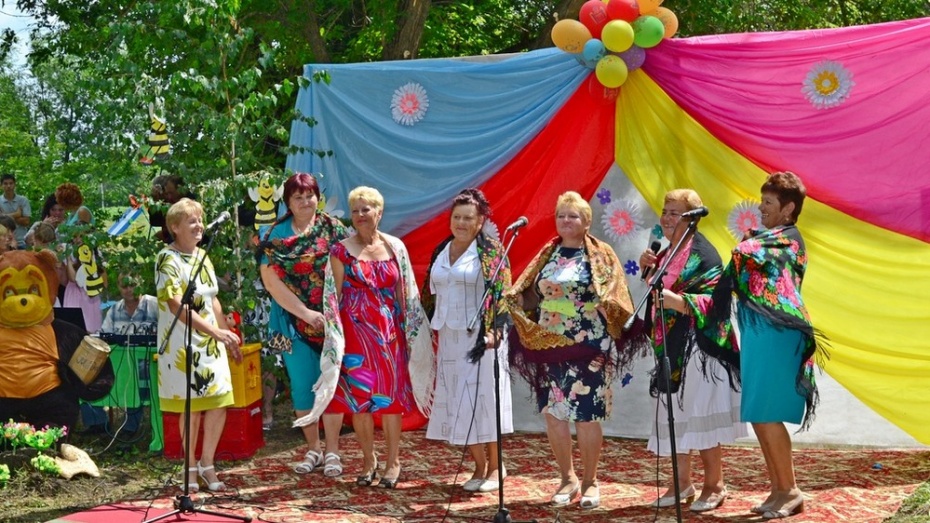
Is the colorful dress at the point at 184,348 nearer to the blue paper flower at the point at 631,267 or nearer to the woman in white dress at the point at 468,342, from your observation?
the woman in white dress at the point at 468,342

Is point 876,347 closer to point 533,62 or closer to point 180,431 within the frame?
point 533,62

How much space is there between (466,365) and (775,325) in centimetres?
173

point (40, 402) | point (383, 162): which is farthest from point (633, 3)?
point (40, 402)

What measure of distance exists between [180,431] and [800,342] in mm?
3621

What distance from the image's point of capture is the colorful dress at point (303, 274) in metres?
6.89

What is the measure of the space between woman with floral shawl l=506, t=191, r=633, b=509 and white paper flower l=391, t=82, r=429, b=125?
244cm

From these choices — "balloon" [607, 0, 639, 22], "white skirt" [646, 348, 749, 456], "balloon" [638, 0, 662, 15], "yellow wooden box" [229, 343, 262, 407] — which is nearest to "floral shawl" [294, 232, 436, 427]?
"yellow wooden box" [229, 343, 262, 407]

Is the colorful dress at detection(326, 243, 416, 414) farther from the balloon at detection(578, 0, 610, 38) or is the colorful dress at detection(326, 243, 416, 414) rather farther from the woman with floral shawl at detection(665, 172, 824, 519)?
the balloon at detection(578, 0, 610, 38)

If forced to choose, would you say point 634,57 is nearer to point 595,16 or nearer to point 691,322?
point 595,16

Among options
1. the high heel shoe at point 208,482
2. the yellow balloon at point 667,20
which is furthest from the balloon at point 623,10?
the high heel shoe at point 208,482

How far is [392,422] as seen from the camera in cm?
653

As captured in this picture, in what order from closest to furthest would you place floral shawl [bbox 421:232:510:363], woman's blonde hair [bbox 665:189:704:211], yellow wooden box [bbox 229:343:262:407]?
woman's blonde hair [bbox 665:189:704:211] < floral shawl [bbox 421:232:510:363] < yellow wooden box [bbox 229:343:262:407]

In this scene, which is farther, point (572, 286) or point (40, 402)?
point (40, 402)

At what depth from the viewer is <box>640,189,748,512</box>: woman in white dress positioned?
5773 millimetres
